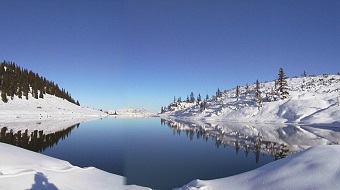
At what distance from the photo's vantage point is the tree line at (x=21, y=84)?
354 feet

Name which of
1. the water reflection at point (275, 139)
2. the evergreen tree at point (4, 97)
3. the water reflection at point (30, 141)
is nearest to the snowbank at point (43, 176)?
the water reflection at point (275, 139)

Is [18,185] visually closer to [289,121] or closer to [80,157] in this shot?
[80,157]

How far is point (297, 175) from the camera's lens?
10094 mm

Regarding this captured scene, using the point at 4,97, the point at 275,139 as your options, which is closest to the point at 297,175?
the point at 275,139

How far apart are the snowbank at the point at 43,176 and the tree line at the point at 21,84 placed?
96956 millimetres

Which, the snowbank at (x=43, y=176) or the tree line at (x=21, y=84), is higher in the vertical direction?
the tree line at (x=21, y=84)

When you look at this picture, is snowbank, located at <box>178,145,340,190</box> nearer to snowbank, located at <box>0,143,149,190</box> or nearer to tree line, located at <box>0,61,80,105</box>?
snowbank, located at <box>0,143,149,190</box>

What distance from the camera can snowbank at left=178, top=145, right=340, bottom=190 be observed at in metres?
9.17

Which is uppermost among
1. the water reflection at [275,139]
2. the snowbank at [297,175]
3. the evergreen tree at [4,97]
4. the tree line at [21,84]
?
the tree line at [21,84]

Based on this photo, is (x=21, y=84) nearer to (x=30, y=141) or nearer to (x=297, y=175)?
(x=30, y=141)

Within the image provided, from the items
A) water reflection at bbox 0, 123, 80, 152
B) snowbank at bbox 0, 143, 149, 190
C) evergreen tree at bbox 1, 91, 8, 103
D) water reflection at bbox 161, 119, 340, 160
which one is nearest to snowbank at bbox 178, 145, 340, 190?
snowbank at bbox 0, 143, 149, 190

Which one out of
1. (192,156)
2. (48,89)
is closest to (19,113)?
(48,89)

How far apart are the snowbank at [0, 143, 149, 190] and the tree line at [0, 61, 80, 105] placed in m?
97.0

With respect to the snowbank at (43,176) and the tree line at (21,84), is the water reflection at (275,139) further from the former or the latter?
the tree line at (21,84)
